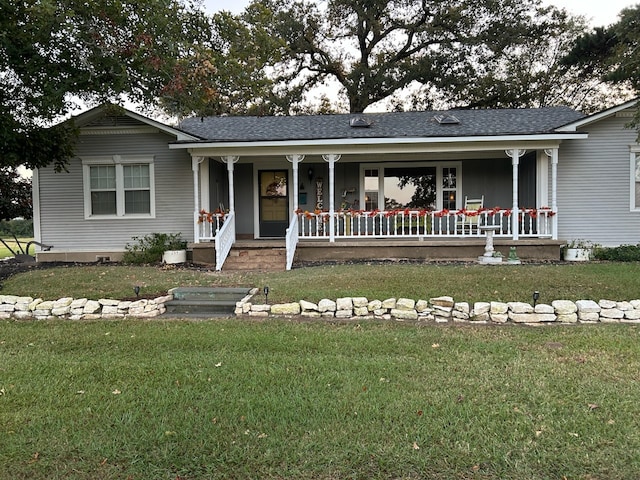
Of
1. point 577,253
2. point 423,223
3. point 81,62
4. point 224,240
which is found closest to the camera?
point 81,62

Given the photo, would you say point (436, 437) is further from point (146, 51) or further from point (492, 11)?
point (492, 11)

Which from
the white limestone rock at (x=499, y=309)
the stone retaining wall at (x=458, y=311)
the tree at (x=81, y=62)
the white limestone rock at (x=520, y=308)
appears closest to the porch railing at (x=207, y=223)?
the tree at (x=81, y=62)

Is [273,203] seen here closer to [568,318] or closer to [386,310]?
[386,310]

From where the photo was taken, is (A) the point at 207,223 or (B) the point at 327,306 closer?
(B) the point at 327,306

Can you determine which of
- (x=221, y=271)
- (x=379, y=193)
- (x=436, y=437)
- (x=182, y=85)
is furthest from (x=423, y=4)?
(x=436, y=437)

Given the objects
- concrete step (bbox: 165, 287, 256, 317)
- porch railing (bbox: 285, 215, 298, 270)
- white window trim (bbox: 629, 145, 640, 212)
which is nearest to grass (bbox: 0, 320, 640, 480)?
concrete step (bbox: 165, 287, 256, 317)

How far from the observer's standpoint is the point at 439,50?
22828 mm

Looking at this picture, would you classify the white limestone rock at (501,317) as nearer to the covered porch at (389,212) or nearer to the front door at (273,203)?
the covered porch at (389,212)

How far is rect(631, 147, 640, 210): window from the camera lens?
11016 millimetres

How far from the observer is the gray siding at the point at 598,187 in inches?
434

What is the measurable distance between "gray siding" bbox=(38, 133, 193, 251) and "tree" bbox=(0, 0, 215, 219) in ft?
5.71

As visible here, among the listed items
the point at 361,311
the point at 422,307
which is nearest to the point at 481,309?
the point at 422,307

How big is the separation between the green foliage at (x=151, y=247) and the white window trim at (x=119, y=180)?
64 centimetres

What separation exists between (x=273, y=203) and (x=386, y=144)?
158 inches
